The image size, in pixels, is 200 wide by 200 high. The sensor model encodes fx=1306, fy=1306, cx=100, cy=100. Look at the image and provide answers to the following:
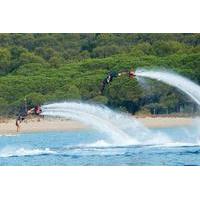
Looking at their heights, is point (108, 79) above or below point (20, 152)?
above

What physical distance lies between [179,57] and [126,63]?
1.06m

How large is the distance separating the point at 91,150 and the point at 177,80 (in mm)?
2201

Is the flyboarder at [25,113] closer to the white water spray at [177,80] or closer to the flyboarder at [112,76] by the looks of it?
the flyboarder at [112,76]

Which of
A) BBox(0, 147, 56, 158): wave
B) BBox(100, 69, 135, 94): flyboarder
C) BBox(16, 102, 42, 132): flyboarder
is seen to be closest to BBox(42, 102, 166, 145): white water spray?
BBox(16, 102, 42, 132): flyboarder

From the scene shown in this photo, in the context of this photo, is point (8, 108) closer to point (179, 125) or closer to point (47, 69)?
point (47, 69)

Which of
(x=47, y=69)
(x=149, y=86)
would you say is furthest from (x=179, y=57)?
(x=47, y=69)

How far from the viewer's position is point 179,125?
84.7 ft

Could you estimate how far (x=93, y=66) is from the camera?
26297mm

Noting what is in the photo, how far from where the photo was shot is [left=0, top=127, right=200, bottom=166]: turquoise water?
83.0 ft

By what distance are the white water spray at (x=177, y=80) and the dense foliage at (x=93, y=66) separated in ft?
0.36

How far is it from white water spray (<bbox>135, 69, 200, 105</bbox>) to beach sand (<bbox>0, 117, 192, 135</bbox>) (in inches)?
21.3

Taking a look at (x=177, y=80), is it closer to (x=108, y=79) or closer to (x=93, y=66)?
(x=108, y=79)

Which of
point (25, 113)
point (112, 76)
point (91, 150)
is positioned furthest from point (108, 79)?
point (25, 113)

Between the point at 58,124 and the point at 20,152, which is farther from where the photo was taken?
the point at 58,124
